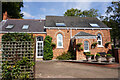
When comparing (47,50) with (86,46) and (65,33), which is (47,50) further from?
(86,46)

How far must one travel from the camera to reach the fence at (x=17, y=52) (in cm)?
393

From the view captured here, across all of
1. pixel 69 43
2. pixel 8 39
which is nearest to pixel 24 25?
pixel 69 43

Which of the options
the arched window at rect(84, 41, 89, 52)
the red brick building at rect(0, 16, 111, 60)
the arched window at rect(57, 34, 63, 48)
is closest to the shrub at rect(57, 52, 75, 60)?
the red brick building at rect(0, 16, 111, 60)

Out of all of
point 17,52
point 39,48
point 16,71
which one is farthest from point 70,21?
point 16,71

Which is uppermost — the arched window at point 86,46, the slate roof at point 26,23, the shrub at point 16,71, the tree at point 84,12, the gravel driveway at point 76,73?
the tree at point 84,12

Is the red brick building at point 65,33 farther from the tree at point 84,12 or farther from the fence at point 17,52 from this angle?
the tree at point 84,12

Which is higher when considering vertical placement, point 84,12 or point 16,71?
point 84,12

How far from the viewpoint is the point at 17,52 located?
4008 mm

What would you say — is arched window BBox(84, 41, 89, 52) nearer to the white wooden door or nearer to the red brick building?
the red brick building

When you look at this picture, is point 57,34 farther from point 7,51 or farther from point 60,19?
point 7,51

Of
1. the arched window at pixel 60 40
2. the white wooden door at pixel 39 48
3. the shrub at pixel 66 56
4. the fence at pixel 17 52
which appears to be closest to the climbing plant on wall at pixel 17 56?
the fence at pixel 17 52

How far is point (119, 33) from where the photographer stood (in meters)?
21.9

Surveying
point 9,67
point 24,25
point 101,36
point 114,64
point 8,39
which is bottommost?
point 114,64

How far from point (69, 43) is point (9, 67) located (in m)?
11.0
